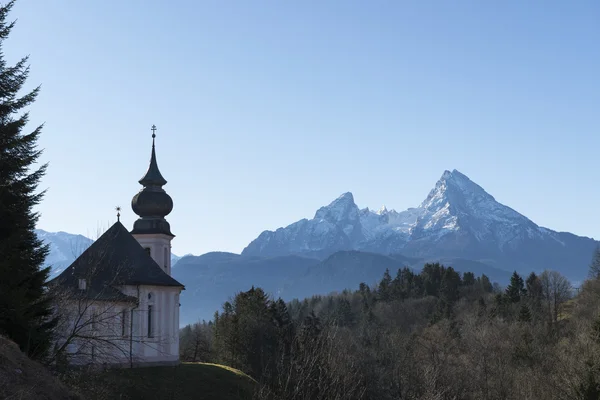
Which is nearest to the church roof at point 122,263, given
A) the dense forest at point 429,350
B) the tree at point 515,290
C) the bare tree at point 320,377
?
the dense forest at point 429,350

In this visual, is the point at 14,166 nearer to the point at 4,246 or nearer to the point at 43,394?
the point at 4,246

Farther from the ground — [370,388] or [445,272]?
[445,272]

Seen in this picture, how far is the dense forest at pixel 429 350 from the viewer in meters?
40.1

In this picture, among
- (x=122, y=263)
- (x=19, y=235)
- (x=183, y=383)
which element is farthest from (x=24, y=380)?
(x=122, y=263)

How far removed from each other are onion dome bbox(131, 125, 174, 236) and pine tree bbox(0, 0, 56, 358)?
127ft

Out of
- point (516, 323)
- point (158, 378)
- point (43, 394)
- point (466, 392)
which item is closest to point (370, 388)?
point (466, 392)

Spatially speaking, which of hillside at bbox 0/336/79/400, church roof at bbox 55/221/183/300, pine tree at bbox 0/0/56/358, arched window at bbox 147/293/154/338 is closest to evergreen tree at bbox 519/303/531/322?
church roof at bbox 55/221/183/300

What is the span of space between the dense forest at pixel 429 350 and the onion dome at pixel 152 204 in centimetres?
1472

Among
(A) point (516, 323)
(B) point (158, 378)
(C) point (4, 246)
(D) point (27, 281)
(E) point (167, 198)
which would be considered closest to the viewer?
(C) point (4, 246)

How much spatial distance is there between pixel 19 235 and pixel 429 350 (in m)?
55.3

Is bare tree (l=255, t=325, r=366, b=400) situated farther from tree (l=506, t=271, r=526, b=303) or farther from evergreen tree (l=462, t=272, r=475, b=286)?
evergreen tree (l=462, t=272, r=475, b=286)

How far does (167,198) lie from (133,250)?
27.4 feet

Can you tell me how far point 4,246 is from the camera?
26.6m

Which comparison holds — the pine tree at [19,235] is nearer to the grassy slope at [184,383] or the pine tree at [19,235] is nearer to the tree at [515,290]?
the grassy slope at [184,383]
